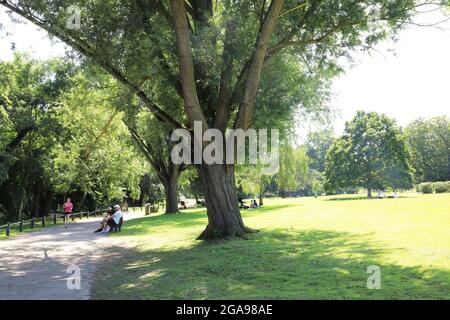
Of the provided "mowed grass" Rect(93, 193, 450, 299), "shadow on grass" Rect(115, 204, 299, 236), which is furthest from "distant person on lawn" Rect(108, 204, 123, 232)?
"mowed grass" Rect(93, 193, 450, 299)

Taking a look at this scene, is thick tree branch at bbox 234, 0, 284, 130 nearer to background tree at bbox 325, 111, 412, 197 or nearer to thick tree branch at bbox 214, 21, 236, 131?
thick tree branch at bbox 214, 21, 236, 131

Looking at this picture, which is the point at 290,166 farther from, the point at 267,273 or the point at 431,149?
the point at 431,149

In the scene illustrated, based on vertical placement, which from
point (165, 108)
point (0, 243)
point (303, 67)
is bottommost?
point (0, 243)

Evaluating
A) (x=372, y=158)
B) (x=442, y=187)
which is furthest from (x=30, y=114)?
(x=442, y=187)

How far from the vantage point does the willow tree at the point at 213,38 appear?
1415 centimetres

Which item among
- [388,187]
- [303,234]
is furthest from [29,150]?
[388,187]

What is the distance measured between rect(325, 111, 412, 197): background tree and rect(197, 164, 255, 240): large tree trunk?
45359mm

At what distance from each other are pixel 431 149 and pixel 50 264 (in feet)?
270

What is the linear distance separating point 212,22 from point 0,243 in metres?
12.2

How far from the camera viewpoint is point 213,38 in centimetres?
1480

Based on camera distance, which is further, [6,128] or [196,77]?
[6,128]
